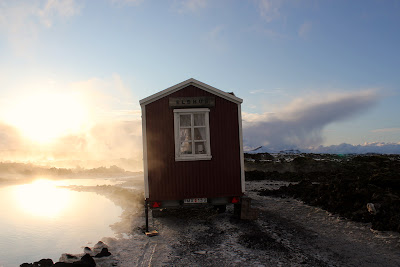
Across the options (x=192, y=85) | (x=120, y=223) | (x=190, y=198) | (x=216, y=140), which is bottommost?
(x=120, y=223)

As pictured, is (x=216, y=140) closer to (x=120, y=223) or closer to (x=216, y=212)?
(x=216, y=212)

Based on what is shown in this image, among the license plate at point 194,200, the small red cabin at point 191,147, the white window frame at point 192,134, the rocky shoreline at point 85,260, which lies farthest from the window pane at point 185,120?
the rocky shoreline at point 85,260

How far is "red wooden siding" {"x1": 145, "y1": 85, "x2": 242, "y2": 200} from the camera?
9609 millimetres

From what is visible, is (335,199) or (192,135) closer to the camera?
(192,135)

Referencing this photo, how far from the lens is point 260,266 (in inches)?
237

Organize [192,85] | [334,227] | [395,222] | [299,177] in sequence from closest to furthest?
[395,222]
[334,227]
[192,85]
[299,177]

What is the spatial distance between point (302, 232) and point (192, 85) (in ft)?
19.5

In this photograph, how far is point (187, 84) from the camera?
9.79 metres

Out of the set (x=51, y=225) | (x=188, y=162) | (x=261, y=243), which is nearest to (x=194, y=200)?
(x=188, y=162)

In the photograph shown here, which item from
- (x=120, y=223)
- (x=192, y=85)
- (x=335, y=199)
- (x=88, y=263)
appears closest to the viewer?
(x=88, y=263)

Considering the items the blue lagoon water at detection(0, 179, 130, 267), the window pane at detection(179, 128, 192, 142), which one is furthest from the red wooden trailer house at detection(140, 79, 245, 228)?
the blue lagoon water at detection(0, 179, 130, 267)

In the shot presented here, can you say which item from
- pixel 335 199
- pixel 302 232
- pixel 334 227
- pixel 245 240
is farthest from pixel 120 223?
pixel 335 199

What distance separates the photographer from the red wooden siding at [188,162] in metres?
9.61

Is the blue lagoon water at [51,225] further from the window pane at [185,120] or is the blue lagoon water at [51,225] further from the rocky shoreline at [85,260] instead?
the window pane at [185,120]
